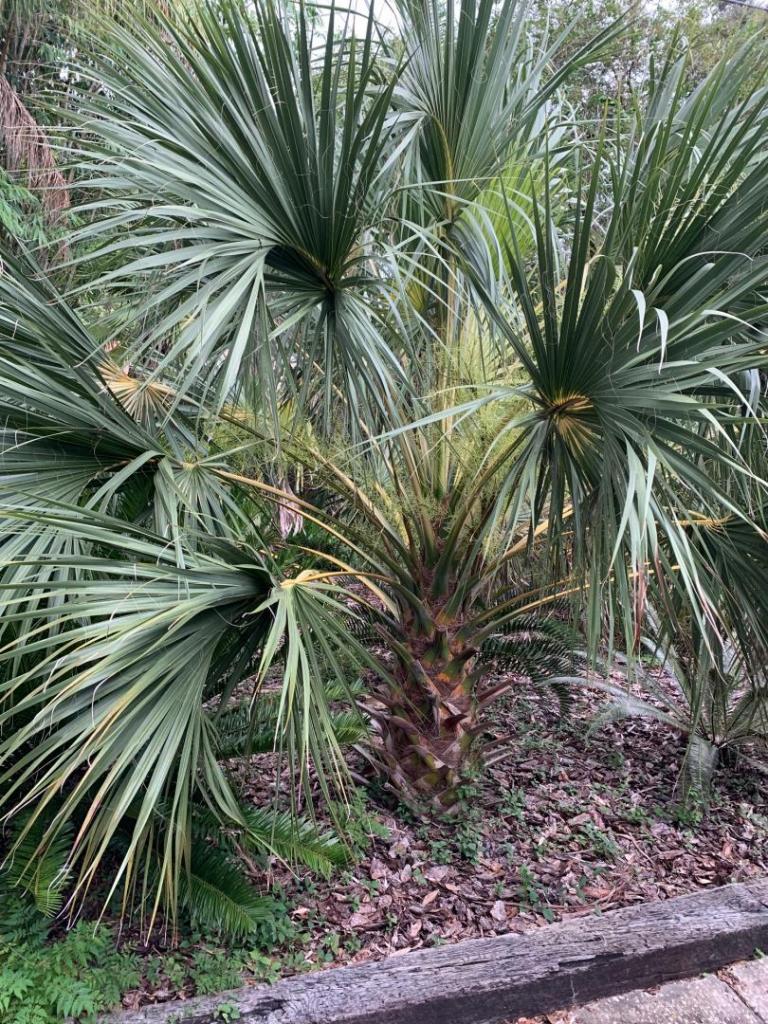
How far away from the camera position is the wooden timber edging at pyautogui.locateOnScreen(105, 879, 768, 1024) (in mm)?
2150

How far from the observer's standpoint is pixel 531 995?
7.70 ft

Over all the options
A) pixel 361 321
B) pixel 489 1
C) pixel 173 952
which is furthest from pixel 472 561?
pixel 489 1

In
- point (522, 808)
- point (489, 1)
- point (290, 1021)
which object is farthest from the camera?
point (522, 808)

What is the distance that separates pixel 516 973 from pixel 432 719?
93 cm

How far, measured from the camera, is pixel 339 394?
3.29 metres

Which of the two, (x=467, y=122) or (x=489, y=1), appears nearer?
(x=489, y=1)

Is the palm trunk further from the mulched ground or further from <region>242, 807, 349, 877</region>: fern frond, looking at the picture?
<region>242, 807, 349, 877</region>: fern frond

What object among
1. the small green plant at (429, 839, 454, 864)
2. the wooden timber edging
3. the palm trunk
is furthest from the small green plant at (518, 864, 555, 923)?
the palm trunk

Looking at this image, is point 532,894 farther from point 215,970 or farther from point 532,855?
point 215,970

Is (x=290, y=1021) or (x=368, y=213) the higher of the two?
(x=368, y=213)

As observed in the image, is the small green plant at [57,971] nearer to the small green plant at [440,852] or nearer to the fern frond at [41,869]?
the fern frond at [41,869]

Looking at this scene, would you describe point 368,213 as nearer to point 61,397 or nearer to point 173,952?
point 61,397

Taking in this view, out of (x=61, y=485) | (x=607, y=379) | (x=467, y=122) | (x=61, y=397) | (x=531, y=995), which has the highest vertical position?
(x=467, y=122)

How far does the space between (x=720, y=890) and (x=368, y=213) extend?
106 inches
